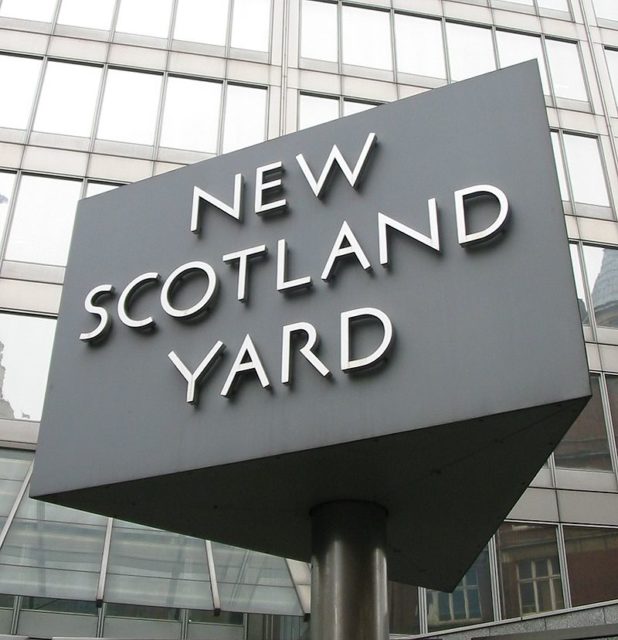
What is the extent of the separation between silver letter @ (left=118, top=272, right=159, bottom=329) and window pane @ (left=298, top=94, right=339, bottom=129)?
14.2 meters

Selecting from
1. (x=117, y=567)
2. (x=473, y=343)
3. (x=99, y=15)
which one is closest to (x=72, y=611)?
(x=117, y=567)

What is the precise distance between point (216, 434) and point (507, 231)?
374 cm

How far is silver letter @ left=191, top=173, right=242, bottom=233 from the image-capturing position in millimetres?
10938

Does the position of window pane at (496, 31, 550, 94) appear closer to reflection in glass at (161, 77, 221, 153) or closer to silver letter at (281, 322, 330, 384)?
reflection in glass at (161, 77, 221, 153)

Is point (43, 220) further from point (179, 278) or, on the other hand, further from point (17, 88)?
point (179, 278)

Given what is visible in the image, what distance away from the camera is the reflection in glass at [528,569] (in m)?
18.2

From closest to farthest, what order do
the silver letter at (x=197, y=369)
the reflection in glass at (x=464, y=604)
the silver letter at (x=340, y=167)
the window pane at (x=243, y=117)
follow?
1. the silver letter at (x=197, y=369)
2. the silver letter at (x=340, y=167)
3. the reflection in glass at (x=464, y=604)
4. the window pane at (x=243, y=117)

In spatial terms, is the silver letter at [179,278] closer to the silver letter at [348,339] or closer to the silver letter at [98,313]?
the silver letter at [98,313]

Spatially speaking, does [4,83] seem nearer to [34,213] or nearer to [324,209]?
[34,213]

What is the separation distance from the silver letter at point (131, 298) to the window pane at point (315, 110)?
14.2 metres

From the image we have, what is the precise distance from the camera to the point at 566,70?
87.8 ft

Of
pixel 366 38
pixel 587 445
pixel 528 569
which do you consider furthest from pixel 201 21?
pixel 528 569

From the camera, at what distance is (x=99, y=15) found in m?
25.0

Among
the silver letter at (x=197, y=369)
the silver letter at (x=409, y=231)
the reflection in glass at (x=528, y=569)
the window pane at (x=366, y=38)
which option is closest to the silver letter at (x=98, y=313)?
the silver letter at (x=197, y=369)
